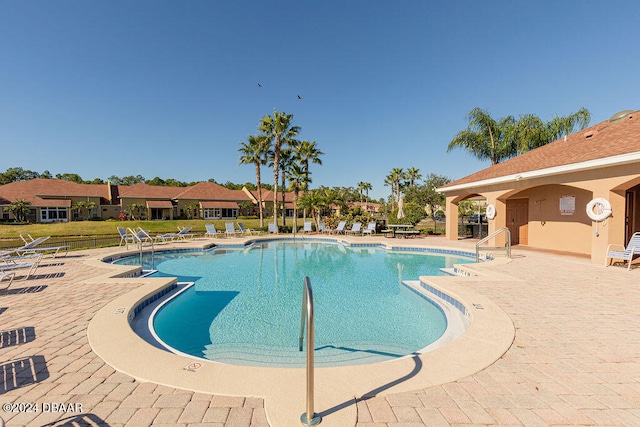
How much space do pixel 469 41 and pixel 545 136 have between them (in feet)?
42.1

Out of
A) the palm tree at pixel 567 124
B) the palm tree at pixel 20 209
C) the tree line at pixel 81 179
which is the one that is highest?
the tree line at pixel 81 179

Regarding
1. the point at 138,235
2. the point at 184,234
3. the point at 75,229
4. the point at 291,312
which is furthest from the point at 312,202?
the point at 75,229

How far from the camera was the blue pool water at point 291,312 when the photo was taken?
4.99m

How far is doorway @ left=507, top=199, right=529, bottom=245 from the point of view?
1557 centimetres

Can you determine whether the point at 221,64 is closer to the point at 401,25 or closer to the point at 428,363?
the point at 401,25

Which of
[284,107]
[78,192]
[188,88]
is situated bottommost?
[78,192]

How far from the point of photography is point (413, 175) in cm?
5469

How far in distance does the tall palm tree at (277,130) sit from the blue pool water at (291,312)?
47.8 feet

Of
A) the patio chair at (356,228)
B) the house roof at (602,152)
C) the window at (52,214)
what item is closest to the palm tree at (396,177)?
the patio chair at (356,228)

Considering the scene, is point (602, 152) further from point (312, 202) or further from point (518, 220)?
point (312, 202)

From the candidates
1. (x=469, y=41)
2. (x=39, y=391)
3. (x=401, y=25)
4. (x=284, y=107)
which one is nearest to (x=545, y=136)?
(x=469, y=41)

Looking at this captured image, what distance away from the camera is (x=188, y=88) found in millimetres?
25781

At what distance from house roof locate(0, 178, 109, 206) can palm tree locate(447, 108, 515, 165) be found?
51.3 metres

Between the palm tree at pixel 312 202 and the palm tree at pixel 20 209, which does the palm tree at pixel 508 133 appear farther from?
the palm tree at pixel 20 209
